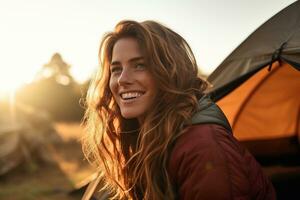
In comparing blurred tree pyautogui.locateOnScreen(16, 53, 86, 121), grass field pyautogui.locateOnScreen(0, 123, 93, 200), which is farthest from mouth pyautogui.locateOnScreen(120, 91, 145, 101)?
blurred tree pyautogui.locateOnScreen(16, 53, 86, 121)

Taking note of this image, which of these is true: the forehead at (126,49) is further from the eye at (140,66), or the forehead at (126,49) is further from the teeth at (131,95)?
the teeth at (131,95)

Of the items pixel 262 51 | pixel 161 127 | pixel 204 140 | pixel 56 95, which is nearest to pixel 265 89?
pixel 262 51

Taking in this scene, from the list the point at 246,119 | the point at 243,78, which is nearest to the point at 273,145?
the point at 246,119

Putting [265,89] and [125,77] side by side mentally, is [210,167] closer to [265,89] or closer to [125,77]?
[125,77]

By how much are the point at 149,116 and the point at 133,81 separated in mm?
220

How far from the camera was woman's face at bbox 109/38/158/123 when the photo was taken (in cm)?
228

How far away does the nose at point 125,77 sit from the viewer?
7.56 feet

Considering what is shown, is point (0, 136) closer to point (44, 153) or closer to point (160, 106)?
point (44, 153)

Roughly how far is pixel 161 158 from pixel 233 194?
1.45ft

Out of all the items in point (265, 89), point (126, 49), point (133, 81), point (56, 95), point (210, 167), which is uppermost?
point (126, 49)

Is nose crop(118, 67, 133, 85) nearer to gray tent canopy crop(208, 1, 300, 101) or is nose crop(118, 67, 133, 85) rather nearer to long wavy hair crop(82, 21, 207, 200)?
long wavy hair crop(82, 21, 207, 200)

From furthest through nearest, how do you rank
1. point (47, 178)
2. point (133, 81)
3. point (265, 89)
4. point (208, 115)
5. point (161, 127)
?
point (47, 178), point (265, 89), point (133, 81), point (161, 127), point (208, 115)

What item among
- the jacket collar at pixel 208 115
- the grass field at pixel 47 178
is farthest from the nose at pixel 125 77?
the grass field at pixel 47 178

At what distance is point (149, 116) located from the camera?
2240 millimetres
